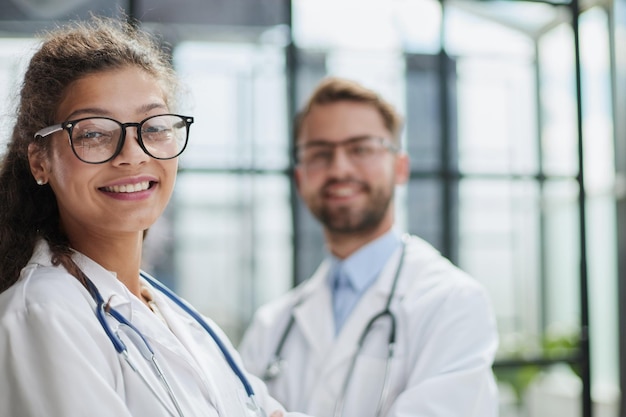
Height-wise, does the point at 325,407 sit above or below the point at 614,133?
below

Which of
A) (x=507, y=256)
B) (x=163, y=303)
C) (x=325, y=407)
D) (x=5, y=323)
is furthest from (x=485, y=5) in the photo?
(x=5, y=323)

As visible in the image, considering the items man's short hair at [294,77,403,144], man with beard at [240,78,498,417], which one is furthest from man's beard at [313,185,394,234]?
man's short hair at [294,77,403,144]

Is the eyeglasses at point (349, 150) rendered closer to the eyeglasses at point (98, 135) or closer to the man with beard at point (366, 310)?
the man with beard at point (366, 310)

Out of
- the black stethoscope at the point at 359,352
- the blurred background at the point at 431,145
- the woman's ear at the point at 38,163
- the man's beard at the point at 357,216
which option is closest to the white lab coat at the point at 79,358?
the woman's ear at the point at 38,163

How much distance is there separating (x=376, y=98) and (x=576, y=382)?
2527 millimetres

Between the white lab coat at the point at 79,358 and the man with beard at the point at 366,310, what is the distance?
0.66 m

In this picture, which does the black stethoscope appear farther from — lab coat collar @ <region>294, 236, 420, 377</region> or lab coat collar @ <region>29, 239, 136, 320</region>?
lab coat collar @ <region>29, 239, 136, 320</region>

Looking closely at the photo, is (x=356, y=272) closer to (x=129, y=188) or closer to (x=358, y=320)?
(x=358, y=320)

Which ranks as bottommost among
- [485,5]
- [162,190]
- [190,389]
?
[190,389]

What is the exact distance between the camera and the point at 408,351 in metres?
1.96

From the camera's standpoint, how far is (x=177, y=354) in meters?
1.25

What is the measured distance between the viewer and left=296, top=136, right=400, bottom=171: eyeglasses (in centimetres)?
228

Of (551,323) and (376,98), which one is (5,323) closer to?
(376,98)

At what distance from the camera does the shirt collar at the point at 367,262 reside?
218 centimetres
